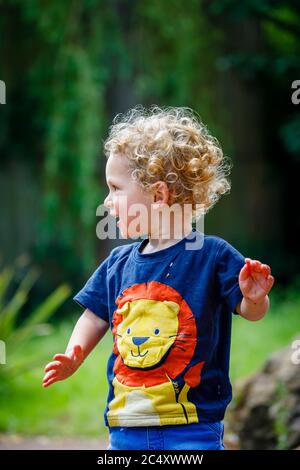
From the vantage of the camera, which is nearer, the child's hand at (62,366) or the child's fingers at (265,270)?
the child's fingers at (265,270)

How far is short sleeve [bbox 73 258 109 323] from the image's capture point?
235cm

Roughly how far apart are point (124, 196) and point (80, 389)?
3.93m

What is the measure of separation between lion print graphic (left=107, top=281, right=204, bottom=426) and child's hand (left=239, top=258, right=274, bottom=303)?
7.9 inches

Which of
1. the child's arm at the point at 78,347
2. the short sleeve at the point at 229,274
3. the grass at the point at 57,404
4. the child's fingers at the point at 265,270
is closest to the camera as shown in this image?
the child's fingers at the point at 265,270

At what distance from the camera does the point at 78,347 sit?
2275 millimetres

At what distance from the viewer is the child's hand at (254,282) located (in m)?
2.01

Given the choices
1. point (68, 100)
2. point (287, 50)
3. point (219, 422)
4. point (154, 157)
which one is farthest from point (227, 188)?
point (287, 50)

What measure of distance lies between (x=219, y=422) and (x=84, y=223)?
6.36m

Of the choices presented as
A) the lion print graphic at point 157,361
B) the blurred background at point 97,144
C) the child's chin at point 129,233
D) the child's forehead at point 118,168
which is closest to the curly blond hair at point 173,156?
the child's forehead at point 118,168

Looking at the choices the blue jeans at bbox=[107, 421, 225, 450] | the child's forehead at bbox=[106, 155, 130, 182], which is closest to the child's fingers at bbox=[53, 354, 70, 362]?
the blue jeans at bbox=[107, 421, 225, 450]

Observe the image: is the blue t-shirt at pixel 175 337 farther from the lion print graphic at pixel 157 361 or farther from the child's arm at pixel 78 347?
the child's arm at pixel 78 347

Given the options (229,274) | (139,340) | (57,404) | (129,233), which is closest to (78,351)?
(139,340)

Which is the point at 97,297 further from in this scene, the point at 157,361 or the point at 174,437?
the point at 174,437

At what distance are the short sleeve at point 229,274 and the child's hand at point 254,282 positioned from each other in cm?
7
